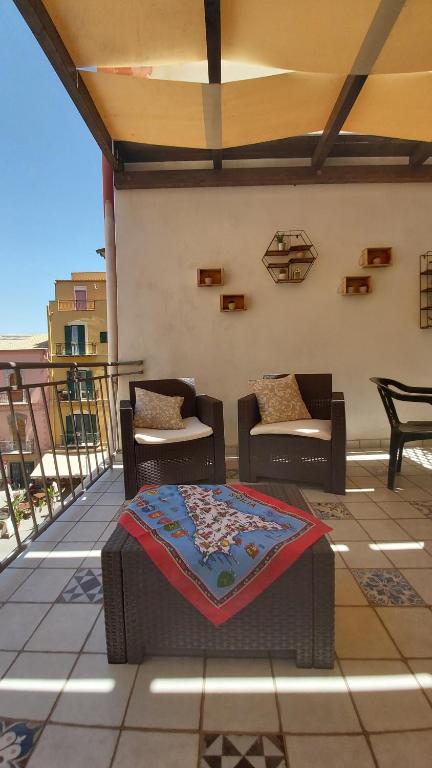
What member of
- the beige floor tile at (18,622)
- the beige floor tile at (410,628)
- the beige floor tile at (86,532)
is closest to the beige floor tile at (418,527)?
the beige floor tile at (410,628)

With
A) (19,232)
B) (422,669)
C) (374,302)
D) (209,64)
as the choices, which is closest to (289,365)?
(374,302)

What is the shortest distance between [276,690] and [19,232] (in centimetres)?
4470

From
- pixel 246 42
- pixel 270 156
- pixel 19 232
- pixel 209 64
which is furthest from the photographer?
pixel 19 232

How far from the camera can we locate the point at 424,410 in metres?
4.29

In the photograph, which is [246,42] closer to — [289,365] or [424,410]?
[289,365]

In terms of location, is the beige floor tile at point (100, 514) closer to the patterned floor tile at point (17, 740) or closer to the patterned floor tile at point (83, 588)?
the patterned floor tile at point (83, 588)

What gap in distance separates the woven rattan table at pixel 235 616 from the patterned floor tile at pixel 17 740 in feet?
0.96

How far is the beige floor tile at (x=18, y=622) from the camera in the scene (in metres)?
1.43

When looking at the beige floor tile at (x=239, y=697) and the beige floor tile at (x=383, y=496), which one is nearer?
the beige floor tile at (x=239, y=697)

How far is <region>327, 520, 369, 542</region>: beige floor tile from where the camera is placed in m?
2.16

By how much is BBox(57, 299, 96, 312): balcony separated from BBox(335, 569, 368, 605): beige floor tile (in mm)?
18250

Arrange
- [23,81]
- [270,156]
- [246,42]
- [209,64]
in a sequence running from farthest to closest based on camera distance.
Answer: [23,81] → [270,156] → [209,64] → [246,42]

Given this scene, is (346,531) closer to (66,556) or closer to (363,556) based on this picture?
(363,556)

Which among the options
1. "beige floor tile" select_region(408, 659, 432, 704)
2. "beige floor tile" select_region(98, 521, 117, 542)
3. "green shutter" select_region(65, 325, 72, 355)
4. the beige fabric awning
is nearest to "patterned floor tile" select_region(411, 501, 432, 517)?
"beige floor tile" select_region(408, 659, 432, 704)
